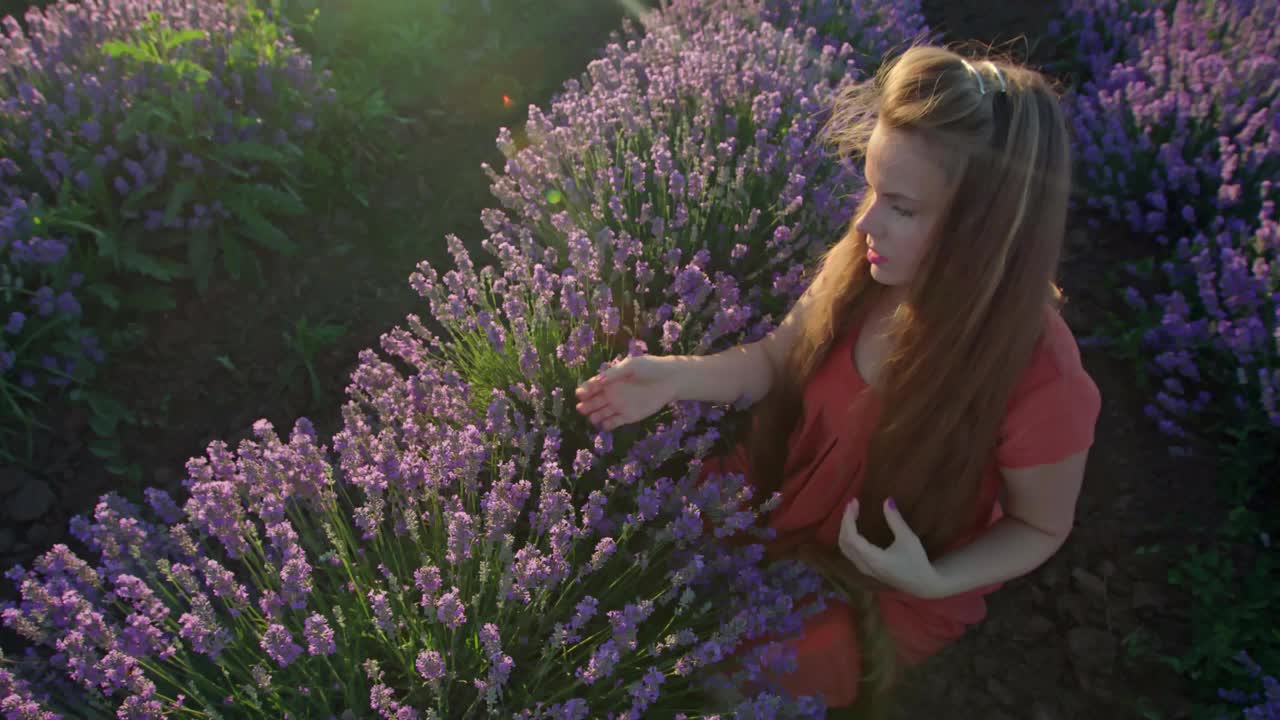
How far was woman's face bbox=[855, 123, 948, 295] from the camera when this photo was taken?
1.55m

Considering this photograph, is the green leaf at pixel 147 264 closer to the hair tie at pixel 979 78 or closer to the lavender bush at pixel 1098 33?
the hair tie at pixel 979 78

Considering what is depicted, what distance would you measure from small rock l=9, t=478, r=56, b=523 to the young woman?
6.06ft

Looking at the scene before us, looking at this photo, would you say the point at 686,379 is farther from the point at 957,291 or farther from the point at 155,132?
the point at 155,132

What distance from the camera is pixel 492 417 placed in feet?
5.87

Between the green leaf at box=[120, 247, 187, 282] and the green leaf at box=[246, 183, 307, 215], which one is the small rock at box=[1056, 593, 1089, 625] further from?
the green leaf at box=[120, 247, 187, 282]

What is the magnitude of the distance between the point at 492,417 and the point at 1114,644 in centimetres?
195

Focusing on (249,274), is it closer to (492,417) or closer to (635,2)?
(492,417)

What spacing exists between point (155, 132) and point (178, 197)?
233mm

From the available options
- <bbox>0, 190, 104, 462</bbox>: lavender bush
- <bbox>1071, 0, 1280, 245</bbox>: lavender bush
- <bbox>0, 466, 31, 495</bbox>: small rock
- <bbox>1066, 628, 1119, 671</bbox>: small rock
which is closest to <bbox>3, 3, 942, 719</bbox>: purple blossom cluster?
<bbox>0, 466, 31, 495</bbox>: small rock

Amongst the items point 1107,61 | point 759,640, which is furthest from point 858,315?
point 1107,61

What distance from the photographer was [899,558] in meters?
1.72

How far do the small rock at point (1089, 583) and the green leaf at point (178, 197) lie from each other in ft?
10.3

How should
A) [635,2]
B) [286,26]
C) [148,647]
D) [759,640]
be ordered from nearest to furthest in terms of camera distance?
1. [148,647]
2. [759,640]
3. [286,26]
4. [635,2]

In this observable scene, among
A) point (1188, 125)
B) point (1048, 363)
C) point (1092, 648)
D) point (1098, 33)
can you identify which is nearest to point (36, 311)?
point (1048, 363)
